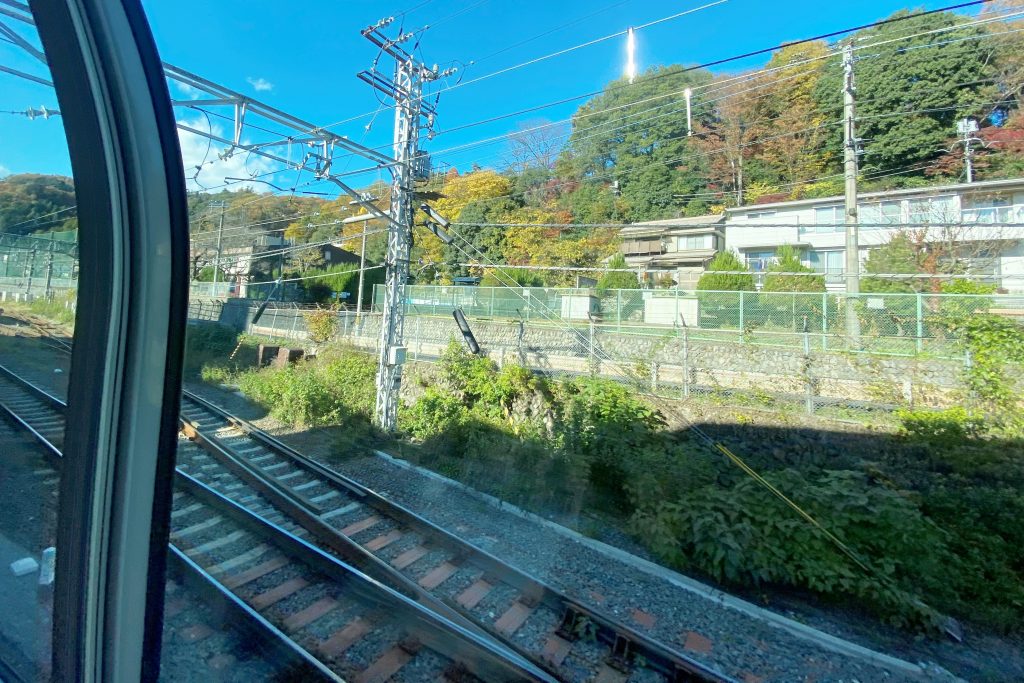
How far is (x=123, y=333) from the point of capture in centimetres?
110

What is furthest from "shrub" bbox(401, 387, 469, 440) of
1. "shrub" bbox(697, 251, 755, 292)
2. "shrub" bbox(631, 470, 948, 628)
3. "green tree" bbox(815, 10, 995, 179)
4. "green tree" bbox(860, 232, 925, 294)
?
"green tree" bbox(815, 10, 995, 179)

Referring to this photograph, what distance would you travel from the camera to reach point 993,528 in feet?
17.5

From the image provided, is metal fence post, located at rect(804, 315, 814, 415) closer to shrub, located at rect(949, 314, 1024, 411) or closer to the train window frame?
shrub, located at rect(949, 314, 1024, 411)

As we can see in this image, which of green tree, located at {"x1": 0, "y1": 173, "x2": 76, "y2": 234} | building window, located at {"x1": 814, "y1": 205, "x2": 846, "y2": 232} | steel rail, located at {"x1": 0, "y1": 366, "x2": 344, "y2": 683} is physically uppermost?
building window, located at {"x1": 814, "y1": 205, "x2": 846, "y2": 232}

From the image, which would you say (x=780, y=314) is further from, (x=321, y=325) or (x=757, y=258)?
(x=757, y=258)

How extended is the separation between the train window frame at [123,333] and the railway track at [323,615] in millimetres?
2191

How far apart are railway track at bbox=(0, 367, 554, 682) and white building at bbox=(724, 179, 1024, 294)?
10.2 m

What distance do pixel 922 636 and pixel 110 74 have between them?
6232mm

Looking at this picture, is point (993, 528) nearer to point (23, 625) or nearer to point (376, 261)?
point (23, 625)

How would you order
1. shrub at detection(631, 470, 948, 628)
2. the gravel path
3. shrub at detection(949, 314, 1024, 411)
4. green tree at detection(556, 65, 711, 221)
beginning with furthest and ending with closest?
green tree at detection(556, 65, 711, 221)
shrub at detection(949, 314, 1024, 411)
shrub at detection(631, 470, 948, 628)
the gravel path

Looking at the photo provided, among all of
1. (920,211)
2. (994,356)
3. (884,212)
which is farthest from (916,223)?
(884,212)

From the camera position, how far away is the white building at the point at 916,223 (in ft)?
51.1

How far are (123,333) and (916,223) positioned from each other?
47.6 ft

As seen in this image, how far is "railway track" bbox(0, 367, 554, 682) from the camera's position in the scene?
3.06m
